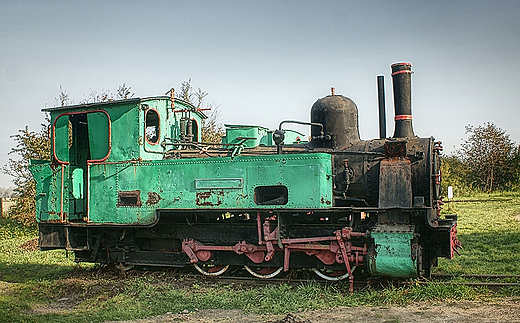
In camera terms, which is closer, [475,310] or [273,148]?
[475,310]

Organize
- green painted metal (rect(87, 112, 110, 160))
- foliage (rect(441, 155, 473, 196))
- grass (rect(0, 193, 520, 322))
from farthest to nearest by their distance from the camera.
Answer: foliage (rect(441, 155, 473, 196)) → green painted metal (rect(87, 112, 110, 160)) → grass (rect(0, 193, 520, 322))

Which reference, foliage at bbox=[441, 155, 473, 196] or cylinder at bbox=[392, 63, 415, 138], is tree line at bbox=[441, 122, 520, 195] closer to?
foliage at bbox=[441, 155, 473, 196]

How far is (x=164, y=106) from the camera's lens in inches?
350

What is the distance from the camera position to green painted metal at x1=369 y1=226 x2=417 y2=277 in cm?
655

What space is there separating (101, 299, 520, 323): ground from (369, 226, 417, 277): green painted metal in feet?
1.86

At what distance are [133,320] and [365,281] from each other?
3623 mm

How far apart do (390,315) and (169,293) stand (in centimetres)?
326

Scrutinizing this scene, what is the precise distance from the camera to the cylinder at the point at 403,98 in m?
7.56

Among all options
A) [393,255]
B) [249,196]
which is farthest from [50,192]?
[393,255]

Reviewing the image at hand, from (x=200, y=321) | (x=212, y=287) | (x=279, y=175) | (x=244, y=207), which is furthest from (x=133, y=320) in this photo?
(x=279, y=175)

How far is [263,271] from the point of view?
7.89m

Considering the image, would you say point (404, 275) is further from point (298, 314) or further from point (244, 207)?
point (244, 207)

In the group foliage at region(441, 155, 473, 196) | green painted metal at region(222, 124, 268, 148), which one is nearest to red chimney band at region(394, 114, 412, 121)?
green painted metal at region(222, 124, 268, 148)

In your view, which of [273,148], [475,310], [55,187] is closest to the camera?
[475,310]
